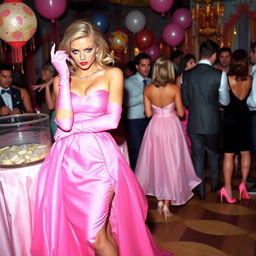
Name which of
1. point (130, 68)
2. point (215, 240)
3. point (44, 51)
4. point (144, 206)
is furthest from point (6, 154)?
point (44, 51)

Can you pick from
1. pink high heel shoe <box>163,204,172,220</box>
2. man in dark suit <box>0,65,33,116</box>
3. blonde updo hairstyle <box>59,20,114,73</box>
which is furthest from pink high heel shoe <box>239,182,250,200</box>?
man in dark suit <box>0,65,33,116</box>

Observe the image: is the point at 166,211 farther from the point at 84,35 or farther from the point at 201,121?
the point at 84,35

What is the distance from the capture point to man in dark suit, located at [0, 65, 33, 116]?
12.0ft

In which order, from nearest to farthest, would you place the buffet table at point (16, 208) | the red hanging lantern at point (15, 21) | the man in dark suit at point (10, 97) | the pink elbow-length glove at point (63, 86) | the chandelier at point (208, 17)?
the pink elbow-length glove at point (63, 86), the buffet table at point (16, 208), the red hanging lantern at point (15, 21), the man in dark suit at point (10, 97), the chandelier at point (208, 17)

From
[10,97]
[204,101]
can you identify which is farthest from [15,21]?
[204,101]

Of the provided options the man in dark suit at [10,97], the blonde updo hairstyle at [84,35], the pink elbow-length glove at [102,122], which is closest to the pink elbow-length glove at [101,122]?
the pink elbow-length glove at [102,122]

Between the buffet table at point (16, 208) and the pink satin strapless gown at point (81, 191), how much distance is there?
0.12 m

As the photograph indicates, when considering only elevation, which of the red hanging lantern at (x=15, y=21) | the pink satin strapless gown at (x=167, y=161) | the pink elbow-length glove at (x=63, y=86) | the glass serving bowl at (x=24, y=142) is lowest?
the pink satin strapless gown at (x=167, y=161)

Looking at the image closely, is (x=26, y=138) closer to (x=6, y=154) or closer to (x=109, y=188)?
(x=6, y=154)

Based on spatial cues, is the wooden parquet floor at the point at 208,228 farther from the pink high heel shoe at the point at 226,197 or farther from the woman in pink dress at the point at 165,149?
the woman in pink dress at the point at 165,149

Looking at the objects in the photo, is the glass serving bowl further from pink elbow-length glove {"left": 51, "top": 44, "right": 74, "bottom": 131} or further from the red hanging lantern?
the red hanging lantern

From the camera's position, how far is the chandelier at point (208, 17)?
298 inches

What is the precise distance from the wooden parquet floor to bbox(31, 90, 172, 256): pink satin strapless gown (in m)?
1.00

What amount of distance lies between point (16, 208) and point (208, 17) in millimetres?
7194
